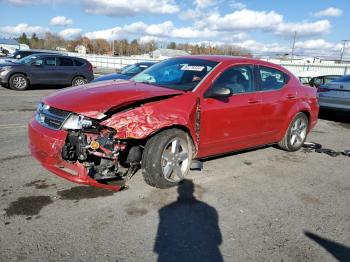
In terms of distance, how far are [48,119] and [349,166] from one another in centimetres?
490

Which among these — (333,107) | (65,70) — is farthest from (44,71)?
(333,107)

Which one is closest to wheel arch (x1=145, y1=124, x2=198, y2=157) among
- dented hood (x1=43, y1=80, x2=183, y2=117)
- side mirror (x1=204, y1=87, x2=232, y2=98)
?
dented hood (x1=43, y1=80, x2=183, y2=117)

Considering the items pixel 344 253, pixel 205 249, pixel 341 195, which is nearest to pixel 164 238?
pixel 205 249

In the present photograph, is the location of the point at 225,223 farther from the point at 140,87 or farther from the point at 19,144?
the point at 19,144

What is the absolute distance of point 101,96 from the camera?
411 cm

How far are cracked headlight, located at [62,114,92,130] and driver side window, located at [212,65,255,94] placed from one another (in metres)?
1.84

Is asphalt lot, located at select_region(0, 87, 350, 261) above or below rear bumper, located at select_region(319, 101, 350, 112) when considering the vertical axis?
below

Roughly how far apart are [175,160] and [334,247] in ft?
6.71

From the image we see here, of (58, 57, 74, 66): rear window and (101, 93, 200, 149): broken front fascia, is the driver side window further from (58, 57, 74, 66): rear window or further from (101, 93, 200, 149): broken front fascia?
(58, 57, 74, 66): rear window

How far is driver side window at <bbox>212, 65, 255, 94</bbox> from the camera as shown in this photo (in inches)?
196

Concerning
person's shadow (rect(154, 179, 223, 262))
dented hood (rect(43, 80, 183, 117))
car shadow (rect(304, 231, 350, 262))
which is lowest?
car shadow (rect(304, 231, 350, 262))

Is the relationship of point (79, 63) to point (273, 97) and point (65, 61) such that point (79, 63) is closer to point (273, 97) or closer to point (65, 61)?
point (65, 61)

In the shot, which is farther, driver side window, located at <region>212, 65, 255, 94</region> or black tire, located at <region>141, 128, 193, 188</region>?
driver side window, located at <region>212, 65, 255, 94</region>

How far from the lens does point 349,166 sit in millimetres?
5969
